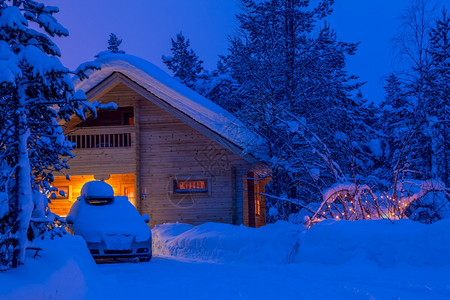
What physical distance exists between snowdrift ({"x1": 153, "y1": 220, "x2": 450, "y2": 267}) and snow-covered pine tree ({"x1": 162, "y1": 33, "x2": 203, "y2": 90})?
1188 inches

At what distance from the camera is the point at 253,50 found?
19.6 m

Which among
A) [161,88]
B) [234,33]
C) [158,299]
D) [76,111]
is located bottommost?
[158,299]

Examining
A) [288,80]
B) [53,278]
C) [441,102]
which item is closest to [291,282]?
[53,278]

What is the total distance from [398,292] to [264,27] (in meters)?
14.8

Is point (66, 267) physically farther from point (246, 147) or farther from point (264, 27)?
point (264, 27)

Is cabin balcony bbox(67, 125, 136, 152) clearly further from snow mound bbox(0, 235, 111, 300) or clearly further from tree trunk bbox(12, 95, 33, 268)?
tree trunk bbox(12, 95, 33, 268)

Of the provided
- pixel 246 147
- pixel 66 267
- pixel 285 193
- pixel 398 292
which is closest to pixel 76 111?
pixel 66 267

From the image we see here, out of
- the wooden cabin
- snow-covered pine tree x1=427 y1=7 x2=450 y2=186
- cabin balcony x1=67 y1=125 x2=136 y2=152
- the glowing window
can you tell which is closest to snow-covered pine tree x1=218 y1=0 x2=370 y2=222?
the wooden cabin

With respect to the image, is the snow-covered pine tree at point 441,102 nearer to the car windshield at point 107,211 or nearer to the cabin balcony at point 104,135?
the car windshield at point 107,211

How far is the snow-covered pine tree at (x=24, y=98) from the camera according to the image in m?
6.27

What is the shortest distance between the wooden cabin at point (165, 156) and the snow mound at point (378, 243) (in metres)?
11.4

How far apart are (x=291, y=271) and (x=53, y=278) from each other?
4.49 m

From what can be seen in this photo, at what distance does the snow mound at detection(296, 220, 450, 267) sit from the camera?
8238mm

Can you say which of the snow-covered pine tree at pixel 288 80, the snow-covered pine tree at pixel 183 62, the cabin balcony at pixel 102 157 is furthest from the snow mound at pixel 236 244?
the snow-covered pine tree at pixel 183 62
